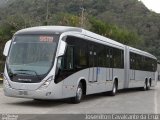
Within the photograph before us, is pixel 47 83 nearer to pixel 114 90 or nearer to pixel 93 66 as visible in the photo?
pixel 93 66

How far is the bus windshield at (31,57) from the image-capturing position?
52.4 feet

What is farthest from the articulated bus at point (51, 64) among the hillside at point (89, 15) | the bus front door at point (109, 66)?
the hillside at point (89, 15)

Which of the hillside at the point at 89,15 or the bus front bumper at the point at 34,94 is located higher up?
the hillside at the point at 89,15

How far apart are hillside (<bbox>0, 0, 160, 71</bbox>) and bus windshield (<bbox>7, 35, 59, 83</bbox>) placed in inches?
1761

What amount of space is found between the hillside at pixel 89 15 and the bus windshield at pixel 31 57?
44736mm

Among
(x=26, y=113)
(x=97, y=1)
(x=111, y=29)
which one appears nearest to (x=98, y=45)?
(x=26, y=113)

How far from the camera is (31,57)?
Result: 642 inches

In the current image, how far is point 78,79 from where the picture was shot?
17.9m

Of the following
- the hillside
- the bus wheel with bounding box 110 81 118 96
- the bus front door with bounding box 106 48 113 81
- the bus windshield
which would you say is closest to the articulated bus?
the bus windshield

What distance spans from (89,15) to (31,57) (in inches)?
2671

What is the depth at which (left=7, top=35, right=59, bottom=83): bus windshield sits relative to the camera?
15961mm

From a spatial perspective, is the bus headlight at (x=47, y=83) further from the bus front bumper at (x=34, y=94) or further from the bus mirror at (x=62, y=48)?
the bus mirror at (x=62, y=48)

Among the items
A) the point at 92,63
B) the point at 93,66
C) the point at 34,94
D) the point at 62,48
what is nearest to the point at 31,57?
the point at 62,48

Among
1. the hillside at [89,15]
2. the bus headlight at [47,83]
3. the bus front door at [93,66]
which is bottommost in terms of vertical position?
the bus headlight at [47,83]
